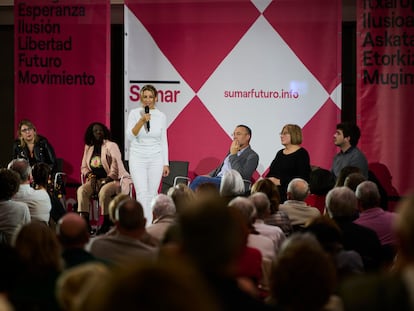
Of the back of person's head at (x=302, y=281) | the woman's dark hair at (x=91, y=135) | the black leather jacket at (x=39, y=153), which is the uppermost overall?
the woman's dark hair at (x=91, y=135)

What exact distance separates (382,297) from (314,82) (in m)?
7.14

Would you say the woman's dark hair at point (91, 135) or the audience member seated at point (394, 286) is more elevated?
the woman's dark hair at point (91, 135)

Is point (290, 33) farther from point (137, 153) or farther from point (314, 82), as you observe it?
point (137, 153)

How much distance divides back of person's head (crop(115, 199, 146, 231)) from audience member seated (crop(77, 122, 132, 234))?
4.46 m

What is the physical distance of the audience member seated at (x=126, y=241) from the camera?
4.02 m

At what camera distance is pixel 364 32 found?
28.2 ft

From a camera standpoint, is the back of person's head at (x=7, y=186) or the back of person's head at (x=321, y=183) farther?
the back of person's head at (x=321, y=183)

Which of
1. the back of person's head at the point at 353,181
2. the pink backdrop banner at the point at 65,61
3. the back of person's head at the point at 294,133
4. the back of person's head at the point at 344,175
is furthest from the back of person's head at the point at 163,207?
the pink backdrop banner at the point at 65,61

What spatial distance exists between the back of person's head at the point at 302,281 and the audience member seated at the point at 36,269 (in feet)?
2.63

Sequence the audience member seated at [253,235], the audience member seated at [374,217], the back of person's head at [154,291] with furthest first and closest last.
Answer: the audience member seated at [374,217], the audience member seated at [253,235], the back of person's head at [154,291]

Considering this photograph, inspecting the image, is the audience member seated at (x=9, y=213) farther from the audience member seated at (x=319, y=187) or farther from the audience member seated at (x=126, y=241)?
the audience member seated at (x=319, y=187)

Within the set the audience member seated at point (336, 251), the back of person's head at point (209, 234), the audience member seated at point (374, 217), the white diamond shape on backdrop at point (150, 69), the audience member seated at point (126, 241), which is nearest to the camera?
the back of person's head at point (209, 234)

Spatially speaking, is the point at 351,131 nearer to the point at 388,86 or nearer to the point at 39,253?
the point at 388,86

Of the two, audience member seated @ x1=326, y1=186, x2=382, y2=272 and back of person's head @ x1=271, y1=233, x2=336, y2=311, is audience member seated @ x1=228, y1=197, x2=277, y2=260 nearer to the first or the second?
audience member seated @ x1=326, y1=186, x2=382, y2=272
